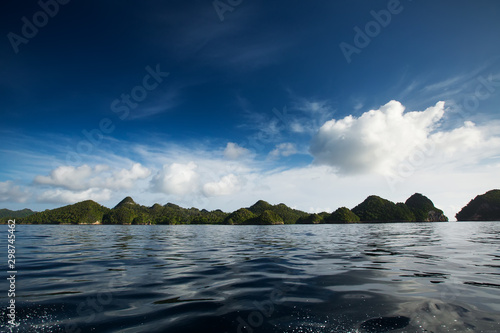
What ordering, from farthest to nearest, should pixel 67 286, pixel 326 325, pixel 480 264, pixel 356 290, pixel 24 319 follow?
pixel 480 264 → pixel 67 286 → pixel 356 290 → pixel 24 319 → pixel 326 325

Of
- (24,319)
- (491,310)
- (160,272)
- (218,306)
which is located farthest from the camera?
(160,272)

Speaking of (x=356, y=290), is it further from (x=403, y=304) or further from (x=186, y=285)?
(x=186, y=285)

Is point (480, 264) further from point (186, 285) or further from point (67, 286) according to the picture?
point (67, 286)

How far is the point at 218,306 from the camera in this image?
6.18 m

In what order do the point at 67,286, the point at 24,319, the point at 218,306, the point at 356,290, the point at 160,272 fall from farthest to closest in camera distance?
the point at 160,272 → the point at 67,286 → the point at 356,290 → the point at 218,306 → the point at 24,319

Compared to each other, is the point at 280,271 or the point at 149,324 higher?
the point at 149,324

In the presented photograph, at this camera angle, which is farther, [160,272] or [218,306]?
[160,272]

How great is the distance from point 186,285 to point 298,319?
4.70m

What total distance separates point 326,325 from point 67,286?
27.9 feet

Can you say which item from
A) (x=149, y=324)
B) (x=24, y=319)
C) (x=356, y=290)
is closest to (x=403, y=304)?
(x=356, y=290)

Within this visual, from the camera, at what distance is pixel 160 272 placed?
10.7m

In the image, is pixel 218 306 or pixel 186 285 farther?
pixel 186 285

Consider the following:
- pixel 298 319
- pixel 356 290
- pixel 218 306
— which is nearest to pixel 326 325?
pixel 298 319

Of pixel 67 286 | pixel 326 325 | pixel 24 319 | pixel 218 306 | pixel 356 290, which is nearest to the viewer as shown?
pixel 326 325
